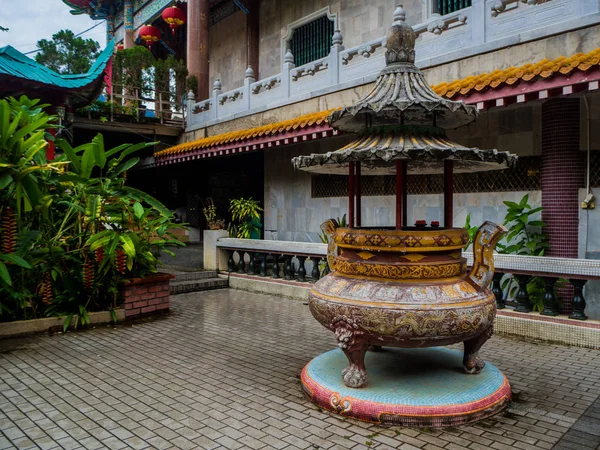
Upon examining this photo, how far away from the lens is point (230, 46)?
1777cm

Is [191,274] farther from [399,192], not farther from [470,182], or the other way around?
[399,192]

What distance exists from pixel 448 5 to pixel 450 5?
66mm

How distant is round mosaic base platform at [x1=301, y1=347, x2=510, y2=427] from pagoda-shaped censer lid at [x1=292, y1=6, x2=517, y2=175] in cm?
198

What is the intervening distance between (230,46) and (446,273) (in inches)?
623

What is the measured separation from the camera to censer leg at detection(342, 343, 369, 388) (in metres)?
4.08

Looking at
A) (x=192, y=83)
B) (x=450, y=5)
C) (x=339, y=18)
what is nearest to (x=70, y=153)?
(x=450, y=5)

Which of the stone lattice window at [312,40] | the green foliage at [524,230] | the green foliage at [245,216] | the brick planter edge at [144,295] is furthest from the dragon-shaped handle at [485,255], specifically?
the stone lattice window at [312,40]

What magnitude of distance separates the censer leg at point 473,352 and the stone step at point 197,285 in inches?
267

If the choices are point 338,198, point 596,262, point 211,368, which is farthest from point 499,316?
point 338,198

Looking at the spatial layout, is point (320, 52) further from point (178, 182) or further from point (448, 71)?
Result: point (178, 182)

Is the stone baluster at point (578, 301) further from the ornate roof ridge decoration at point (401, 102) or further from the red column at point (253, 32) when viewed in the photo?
the red column at point (253, 32)

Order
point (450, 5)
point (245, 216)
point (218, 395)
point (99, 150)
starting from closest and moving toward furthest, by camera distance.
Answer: point (218, 395) → point (99, 150) → point (450, 5) → point (245, 216)

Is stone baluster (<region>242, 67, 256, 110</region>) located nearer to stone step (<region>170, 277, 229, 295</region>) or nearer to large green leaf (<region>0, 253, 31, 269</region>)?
stone step (<region>170, 277, 229, 295</region>)

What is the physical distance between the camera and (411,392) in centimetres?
400
